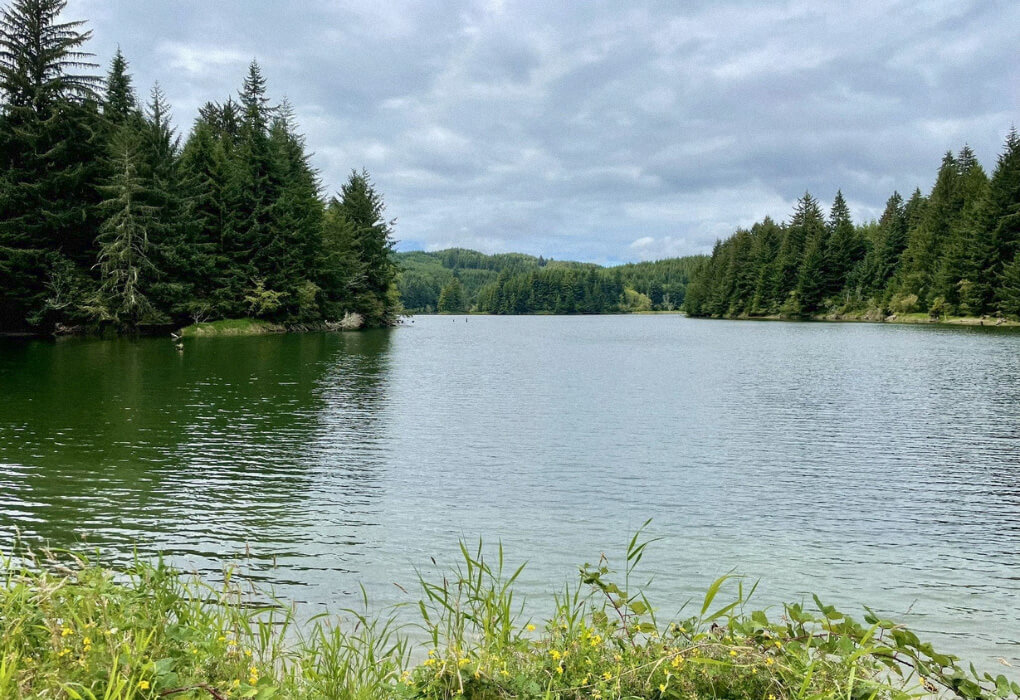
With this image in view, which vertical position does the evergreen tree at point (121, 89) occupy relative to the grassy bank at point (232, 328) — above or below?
above

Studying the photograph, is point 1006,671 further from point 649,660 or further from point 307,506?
point 307,506

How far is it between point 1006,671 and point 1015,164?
96502 mm

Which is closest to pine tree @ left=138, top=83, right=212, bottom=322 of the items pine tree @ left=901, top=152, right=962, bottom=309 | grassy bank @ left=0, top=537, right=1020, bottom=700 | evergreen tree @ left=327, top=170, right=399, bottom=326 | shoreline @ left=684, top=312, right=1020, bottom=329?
evergreen tree @ left=327, top=170, right=399, bottom=326

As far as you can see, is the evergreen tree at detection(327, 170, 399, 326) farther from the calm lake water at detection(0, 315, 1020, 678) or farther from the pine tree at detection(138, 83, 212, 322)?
the calm lake water at detection(0, 315, 1020, 678)

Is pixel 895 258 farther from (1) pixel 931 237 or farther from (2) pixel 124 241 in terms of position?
(2) pixel 124 241

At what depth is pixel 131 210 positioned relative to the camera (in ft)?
168

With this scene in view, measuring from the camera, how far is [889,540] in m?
10.2

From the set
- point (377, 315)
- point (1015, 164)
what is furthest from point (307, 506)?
point (1015, 164)

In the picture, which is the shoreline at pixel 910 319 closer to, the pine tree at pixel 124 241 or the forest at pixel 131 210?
the forest at pixel 131 210

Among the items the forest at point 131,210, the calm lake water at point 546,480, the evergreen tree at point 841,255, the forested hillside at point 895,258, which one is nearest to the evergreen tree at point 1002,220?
the forested hillside at point 895,258

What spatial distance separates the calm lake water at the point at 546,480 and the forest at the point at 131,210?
998 inches

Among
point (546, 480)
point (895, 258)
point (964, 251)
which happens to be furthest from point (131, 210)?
point (895, 258)

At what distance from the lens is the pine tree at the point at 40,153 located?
4850 centimetres

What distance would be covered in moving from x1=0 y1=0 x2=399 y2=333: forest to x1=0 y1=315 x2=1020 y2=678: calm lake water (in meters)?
25.3
